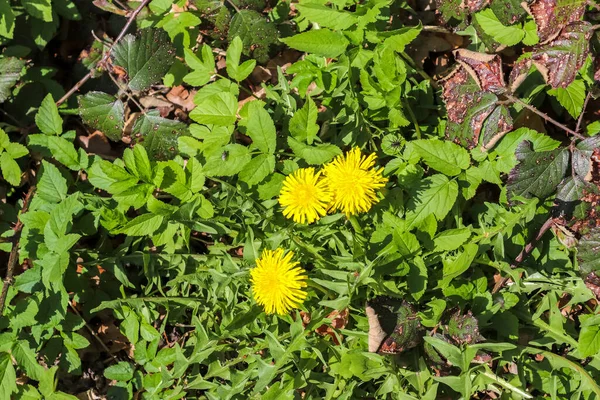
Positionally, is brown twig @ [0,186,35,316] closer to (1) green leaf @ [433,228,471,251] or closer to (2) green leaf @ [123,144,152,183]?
(2) green leaf @ [123,144,152,183]

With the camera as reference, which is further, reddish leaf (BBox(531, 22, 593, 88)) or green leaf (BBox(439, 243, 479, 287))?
green leaf (BBox(439, 243, 479, 287))

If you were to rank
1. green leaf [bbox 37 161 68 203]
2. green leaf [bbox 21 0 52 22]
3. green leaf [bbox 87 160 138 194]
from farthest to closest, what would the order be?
green leaf [bbox 21 0 52 22] < green leaf [bbox 37 161 68 203] < green leaf [bbox 87 160 138 194]

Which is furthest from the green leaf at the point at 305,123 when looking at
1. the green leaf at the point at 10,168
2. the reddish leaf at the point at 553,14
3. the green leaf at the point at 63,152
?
the green leaf at the point at 10,168

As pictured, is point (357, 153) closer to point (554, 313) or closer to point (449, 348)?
point (449, 348)

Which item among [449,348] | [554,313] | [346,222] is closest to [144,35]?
[346,222]

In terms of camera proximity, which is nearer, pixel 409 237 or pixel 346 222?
pixel 409 237

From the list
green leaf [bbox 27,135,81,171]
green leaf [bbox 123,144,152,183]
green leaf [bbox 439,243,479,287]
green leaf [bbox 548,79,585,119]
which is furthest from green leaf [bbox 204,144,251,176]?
green leaf [bbox 548,79,585,119]
